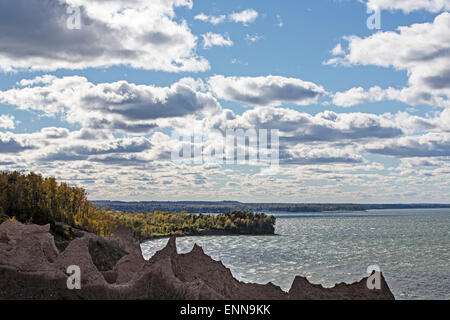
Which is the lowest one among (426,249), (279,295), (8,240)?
(426,249)

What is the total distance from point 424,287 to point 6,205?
6952cm

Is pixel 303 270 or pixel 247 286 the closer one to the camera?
pixel 247 286

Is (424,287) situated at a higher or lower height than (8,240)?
lower

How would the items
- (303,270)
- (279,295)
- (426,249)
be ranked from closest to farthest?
(279,295) < (303,270) < (426,249)

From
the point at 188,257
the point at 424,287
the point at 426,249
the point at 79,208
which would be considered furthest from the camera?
the point at 426,249

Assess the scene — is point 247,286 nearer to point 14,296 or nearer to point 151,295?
point 151,295

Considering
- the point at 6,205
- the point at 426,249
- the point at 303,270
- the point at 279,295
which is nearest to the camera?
the point at 279,295

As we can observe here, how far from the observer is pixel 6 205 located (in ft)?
143
